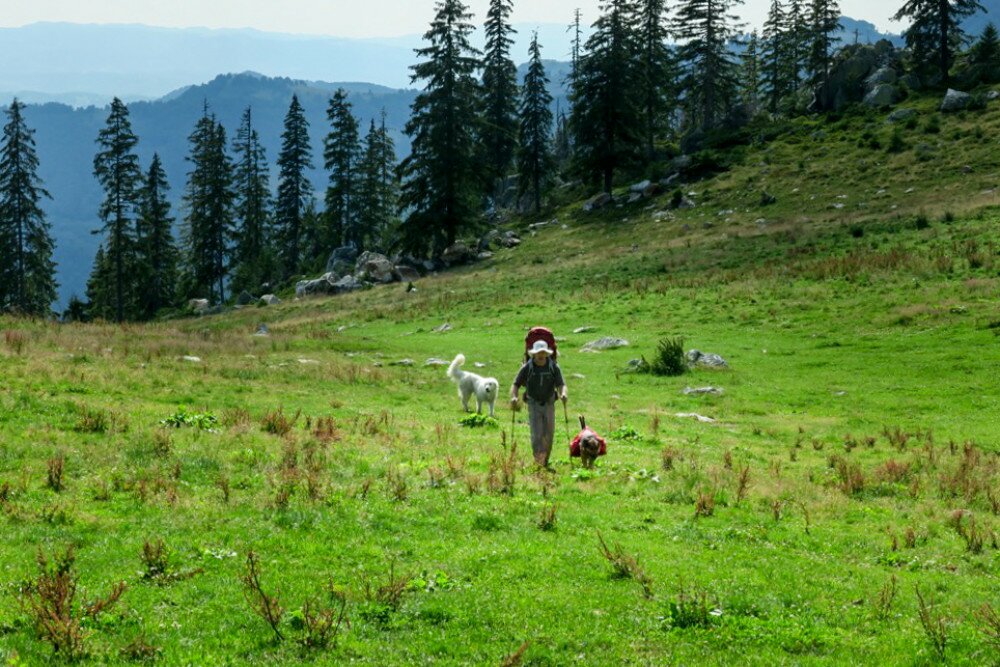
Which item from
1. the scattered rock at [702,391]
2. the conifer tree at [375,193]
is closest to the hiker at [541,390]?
the scattered rock at [702,391]

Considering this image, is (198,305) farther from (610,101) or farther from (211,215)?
(610,101)

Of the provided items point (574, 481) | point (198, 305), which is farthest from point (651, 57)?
point (574, 481)

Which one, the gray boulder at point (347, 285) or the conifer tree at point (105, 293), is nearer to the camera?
the gray boulder at point (347, 285)

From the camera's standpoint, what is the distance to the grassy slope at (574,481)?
22.4ft

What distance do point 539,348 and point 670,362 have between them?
41.3ft

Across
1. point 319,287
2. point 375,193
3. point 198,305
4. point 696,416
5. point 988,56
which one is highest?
point 988,56

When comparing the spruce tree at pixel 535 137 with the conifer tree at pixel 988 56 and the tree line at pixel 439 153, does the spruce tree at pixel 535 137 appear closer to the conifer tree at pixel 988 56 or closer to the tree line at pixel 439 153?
the tree line at pixel 439 153

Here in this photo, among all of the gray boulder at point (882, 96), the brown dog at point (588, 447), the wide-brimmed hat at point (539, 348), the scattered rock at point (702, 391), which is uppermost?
the gray boulder at point (882, 96)

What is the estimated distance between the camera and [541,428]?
13289 mm

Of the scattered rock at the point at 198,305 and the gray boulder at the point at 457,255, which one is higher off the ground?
the gray boulder at the point at 457,255

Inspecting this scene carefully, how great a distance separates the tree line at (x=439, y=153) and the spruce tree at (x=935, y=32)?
0.17 metres

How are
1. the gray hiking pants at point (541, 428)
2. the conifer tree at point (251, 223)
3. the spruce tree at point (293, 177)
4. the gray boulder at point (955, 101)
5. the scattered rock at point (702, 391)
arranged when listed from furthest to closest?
the conifer tree at point (251, 223), the spruce tree at point (293, 177), the gray boulder at point (955, 101), the scattered rock at point (702, 391), the gray hiking pants at point (541, 428)

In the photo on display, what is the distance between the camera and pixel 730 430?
17672 mm

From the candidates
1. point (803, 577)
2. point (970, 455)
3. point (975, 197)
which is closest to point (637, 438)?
point (970, 455)
